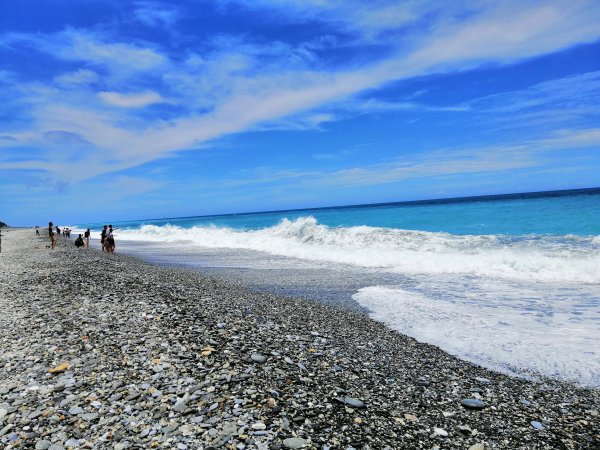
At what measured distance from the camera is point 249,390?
505cm

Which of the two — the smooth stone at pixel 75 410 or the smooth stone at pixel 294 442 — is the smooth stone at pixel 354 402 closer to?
the smooth stone at pixel 294 442

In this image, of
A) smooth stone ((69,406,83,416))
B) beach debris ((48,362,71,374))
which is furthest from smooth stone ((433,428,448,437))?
beach debris ((48,362,71,374))

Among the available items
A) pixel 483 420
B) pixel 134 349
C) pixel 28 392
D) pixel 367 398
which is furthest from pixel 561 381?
pixel 28 392

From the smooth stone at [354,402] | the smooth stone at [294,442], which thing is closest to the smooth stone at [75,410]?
the smooth stone at [294,442]

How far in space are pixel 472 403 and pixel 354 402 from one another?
1.58 meters

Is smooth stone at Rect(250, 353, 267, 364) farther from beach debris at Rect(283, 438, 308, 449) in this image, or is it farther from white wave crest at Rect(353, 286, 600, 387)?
white wave crest at Rect(353, 286, 600, 387)

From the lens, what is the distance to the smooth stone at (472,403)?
514cm

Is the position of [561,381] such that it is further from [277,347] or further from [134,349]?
[134,349]

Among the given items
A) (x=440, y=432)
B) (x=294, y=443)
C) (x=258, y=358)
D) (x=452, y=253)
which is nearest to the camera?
(x=294, y=443)

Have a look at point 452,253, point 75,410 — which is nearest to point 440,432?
point 75,410

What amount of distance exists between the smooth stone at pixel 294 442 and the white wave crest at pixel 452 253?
13.3 meters

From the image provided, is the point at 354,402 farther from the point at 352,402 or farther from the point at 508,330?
the point at 508,330

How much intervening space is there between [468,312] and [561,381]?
4084 mm

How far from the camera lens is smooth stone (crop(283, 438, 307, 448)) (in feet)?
13.4
